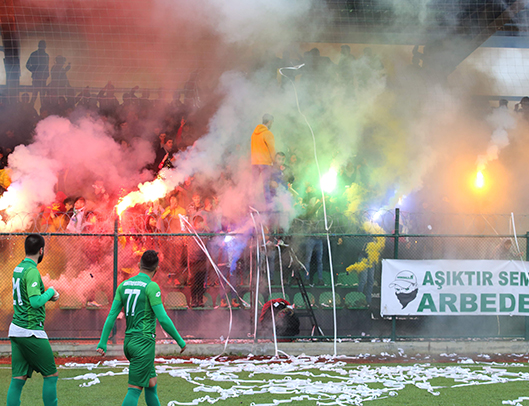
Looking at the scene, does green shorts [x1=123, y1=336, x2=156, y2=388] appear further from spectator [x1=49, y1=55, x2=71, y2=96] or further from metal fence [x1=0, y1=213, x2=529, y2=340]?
spectator [x1=49, y1=55, x2=71, y2=96]

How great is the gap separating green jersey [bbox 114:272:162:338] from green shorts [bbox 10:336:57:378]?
829 millimetres

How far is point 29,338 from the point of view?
4.49m

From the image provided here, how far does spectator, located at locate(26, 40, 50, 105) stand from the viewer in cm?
1202

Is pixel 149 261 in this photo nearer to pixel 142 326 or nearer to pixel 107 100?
pixel 142 326

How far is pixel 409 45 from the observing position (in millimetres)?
12461

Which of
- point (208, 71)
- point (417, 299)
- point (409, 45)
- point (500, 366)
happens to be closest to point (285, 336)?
point (417, 299)

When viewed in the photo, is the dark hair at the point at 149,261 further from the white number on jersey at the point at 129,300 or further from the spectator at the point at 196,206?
the spectator at the point at 196,206

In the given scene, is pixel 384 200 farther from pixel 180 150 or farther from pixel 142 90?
pixel 142 90

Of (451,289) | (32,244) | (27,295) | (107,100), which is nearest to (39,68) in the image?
(107,100)

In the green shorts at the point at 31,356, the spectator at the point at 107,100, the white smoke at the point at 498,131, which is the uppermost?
the spectator at the point at 107,100

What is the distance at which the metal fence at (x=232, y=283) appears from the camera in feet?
26.7

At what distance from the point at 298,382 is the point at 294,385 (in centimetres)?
13

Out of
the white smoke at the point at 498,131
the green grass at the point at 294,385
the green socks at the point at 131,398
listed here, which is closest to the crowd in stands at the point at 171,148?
the white smoke at the point at 498,131

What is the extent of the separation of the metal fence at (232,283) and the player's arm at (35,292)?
10.3 feet
